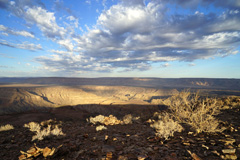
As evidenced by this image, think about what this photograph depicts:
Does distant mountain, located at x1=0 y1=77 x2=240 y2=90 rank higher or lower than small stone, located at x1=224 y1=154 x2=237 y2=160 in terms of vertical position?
lower

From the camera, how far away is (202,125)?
4742 mm

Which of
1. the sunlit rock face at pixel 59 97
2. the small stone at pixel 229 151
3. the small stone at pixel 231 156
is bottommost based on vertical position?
the sunlit rock face at pixel 59 97

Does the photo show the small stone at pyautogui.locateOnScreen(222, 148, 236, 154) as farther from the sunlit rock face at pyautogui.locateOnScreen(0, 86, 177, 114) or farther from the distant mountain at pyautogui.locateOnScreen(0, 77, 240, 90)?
the distant mountain at pyautogui.locateOnScreen(0, 77, 240, 90)

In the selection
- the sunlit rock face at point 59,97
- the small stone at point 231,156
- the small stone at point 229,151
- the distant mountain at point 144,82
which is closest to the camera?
the small stone at point 231,156

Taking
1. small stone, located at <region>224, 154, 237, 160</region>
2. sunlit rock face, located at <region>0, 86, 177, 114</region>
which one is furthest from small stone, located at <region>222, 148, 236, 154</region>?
sunlit rock face, located at <region>0, 86, 177, 114</region>

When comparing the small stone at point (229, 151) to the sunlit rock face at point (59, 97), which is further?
the sunlit rock face at point (59, 97)

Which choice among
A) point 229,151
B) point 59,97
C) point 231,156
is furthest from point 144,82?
point 231,156

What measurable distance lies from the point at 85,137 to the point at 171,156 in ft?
11.2

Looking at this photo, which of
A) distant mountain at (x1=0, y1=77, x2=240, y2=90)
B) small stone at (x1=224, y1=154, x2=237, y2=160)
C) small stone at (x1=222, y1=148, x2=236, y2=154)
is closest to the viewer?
small stone at (x1=224, y1=154, x2=237, y2=160)

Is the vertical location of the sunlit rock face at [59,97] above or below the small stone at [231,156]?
below

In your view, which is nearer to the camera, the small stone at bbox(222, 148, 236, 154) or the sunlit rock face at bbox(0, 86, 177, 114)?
the small stone at bbox(222, 148, 236, 154)

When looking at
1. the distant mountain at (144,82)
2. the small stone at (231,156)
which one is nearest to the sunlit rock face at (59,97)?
the small stone at (231,156)

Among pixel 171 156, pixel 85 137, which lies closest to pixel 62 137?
pixel 85 137

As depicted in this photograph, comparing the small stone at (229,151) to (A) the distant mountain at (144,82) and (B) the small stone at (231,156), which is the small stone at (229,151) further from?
(A) the distant mountain at (144,82)
